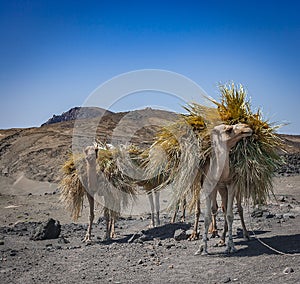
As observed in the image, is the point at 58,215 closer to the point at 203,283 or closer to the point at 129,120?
the point at 203,283

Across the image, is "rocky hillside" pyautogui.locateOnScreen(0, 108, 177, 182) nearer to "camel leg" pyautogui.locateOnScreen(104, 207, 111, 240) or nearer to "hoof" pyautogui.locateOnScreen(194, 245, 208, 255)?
"camel leg" pyautogui.locateOnScreen(104, 207, 111, 240)

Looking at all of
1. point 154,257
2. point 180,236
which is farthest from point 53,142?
point 154,257

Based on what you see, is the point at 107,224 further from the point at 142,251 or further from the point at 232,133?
the point at 232,133

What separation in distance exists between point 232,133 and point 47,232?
20.2 feet

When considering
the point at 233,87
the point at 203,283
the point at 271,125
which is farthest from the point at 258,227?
the point at 203,283

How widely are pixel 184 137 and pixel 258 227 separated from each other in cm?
402

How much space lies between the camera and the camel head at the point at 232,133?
8039 mm

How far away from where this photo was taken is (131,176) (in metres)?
12.1

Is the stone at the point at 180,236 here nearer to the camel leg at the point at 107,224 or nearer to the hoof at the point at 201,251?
the hoof at the point at 201,251

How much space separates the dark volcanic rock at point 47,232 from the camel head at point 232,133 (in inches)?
230

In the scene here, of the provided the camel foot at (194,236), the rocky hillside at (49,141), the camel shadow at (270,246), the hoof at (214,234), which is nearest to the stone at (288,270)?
the camel shadow at (270,246)

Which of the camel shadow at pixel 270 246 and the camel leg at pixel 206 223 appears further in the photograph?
the camel leg at pixel 206 223

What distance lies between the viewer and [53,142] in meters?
32.8

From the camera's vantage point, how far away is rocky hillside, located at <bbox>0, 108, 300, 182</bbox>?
27938 mm
